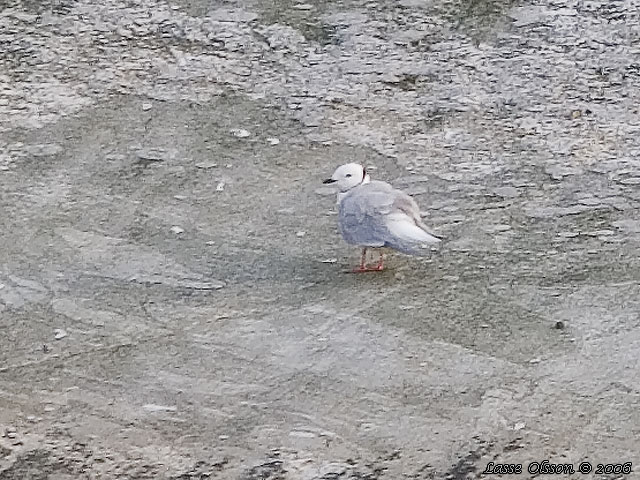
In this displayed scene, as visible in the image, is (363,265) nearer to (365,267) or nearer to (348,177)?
(365,267)

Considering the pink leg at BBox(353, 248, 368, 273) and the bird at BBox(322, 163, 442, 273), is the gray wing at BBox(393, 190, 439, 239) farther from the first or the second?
the pink leg at BBox(353, 248, 368, 273)

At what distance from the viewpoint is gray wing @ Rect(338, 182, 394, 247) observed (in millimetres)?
3828

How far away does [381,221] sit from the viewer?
3822 mm

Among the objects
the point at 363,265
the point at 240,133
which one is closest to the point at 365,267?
the point at 363,265

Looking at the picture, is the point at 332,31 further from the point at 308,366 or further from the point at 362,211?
the point at 308,366

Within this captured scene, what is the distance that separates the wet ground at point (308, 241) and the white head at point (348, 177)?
9.2 inches

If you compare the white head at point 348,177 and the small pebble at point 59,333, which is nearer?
the small pebble at point 59,333

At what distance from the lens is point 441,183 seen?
4.53 meters

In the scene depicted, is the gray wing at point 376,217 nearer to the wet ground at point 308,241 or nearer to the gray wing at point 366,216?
the gray wing at point 366,216

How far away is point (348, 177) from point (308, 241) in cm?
30

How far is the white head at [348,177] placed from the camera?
4.08m

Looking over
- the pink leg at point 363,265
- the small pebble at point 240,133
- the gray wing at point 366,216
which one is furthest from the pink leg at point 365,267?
the small pebble at point 240,133

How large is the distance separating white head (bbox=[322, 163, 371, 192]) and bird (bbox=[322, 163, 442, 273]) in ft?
0.31

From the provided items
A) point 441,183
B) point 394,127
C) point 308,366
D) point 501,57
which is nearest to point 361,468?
point 308,366
